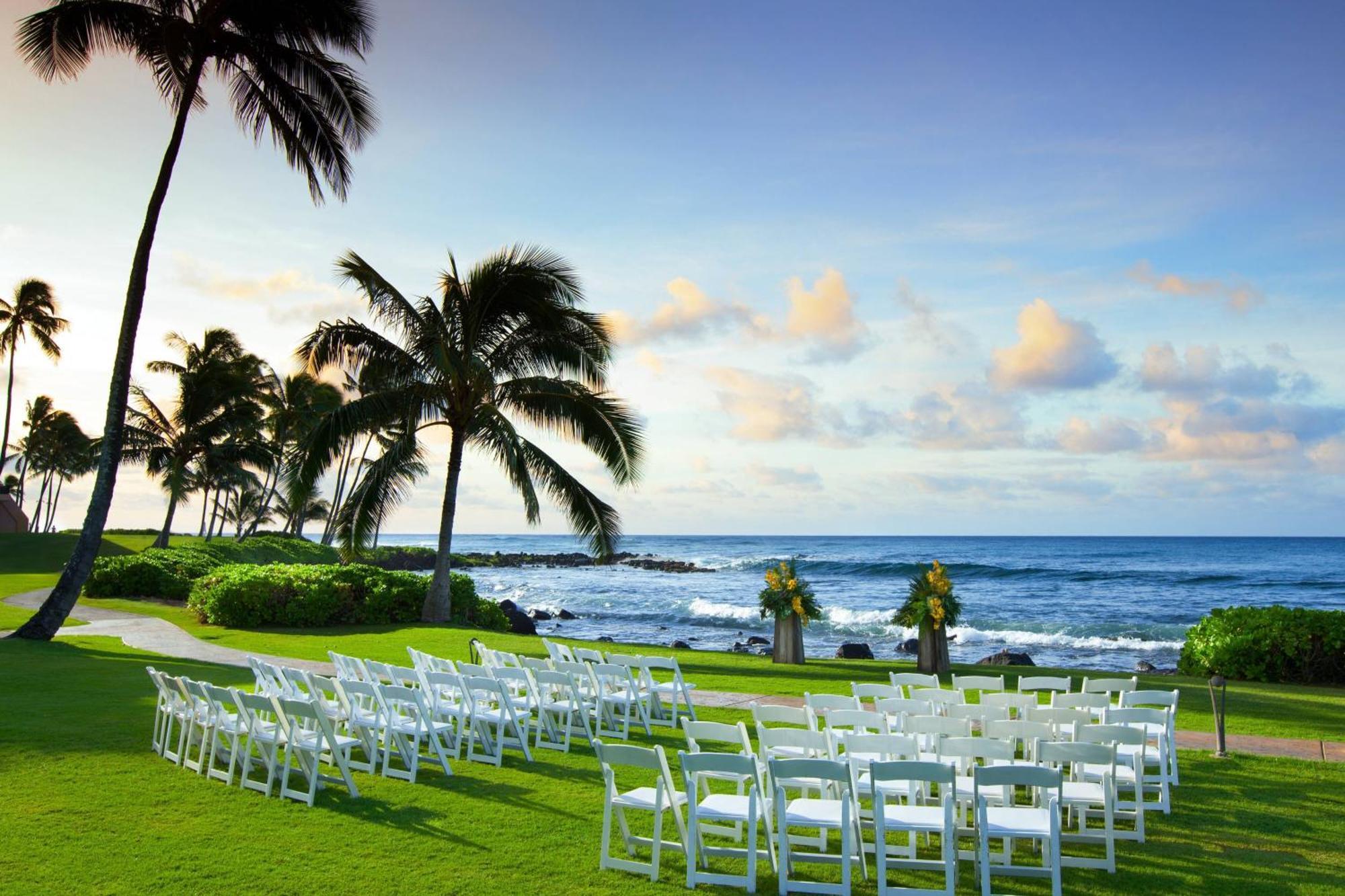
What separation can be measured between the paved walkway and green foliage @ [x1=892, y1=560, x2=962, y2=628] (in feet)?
7.69

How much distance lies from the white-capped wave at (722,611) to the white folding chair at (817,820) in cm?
3061

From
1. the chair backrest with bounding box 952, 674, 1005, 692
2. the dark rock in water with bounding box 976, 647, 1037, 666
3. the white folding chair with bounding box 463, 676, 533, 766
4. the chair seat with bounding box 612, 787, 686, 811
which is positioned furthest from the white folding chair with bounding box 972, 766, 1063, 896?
A: the dark rock in water with bounding box 976, 647, 1037, 666

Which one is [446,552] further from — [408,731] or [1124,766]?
[1124,766]

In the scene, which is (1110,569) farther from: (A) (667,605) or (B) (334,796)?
(B) (334,796)

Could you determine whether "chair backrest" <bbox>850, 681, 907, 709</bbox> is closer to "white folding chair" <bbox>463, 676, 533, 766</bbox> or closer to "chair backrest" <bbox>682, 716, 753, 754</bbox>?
"chair backrest" <bbox>682, 716, 753, 754</bbox>

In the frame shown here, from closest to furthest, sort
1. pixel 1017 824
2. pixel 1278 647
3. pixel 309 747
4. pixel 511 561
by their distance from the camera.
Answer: pixel 1017 824 → pixel 309 747 → pixel 1278 647 → pixel 511 561

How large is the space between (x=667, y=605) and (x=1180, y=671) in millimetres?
25530

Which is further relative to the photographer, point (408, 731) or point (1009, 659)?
point (1009, 659)

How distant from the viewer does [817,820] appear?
5.32m

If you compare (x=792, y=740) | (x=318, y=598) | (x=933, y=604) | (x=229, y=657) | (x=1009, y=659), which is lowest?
(x=1009, y=659)

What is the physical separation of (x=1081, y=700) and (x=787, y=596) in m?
7.35

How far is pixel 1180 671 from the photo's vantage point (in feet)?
55.2

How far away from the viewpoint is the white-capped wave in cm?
3658

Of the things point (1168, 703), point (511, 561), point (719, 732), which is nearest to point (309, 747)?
point (719, 732)
